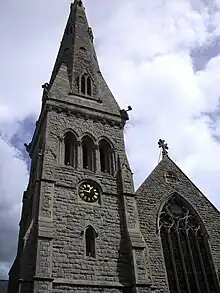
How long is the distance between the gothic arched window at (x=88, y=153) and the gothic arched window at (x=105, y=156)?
661 mm

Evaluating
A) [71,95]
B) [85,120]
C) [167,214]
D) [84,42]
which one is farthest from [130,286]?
[84,42]

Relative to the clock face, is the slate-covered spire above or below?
above

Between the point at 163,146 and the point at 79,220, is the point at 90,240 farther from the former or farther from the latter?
the point at 163,146

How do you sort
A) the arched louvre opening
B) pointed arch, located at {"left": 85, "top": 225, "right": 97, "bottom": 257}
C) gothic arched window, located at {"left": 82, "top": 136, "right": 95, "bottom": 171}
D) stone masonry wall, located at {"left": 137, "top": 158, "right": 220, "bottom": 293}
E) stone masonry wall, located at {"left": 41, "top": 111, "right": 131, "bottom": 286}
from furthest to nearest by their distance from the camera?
gothic arched window, located at {"left": 82, "top": 136, "right": 95, "bottom": 171} → the arched louvre opening → stone masonry wall, located at {"left": 137, "top": 158, "right": 220, "bottom": 293} → pointed arch, located at {"left": 85, "top": 225, "right": 97, "bottom": 257} → stone masonry wall, located at {"left": 41, "top": 111, "right": 131, "bottom": 286}

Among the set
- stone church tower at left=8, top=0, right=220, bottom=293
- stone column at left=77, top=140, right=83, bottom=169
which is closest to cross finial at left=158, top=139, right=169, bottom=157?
stone church tower at left=8, top=0, right=220, bottom=293

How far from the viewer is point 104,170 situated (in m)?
17.7

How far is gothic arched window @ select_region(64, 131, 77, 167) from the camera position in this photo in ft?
56.3

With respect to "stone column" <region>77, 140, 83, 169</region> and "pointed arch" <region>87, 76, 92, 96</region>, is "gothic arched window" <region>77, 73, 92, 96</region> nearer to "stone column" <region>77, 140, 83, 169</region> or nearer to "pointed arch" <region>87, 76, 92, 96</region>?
"pointed arch" <region>87, 76, 92, 96</region>

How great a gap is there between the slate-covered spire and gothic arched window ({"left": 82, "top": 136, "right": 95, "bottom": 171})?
8.83 feet

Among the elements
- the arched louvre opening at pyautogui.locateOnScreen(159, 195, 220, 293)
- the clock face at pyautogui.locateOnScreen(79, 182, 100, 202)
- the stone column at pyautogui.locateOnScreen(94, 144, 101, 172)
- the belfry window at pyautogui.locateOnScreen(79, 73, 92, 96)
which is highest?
the belfry window at pyautogui.locateOnScreen(79, 73, 92, 96)

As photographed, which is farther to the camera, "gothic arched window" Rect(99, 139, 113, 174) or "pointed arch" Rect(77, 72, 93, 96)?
"pointed arch" Rect(77, 72, 93, 96)

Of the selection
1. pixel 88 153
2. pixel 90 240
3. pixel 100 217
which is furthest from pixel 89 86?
pixel 90 240

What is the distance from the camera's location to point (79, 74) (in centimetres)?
2252

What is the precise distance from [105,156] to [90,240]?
210 inches
